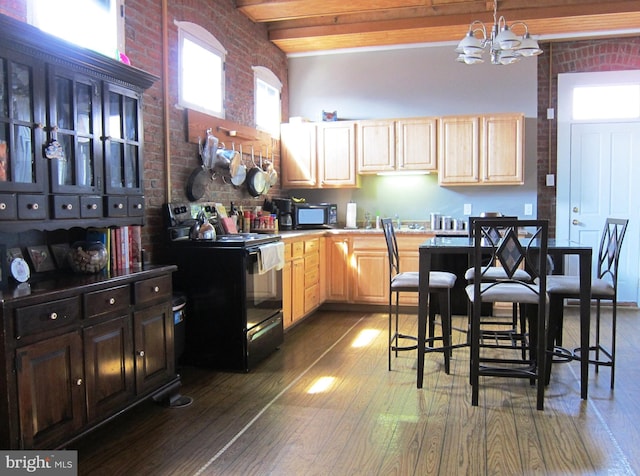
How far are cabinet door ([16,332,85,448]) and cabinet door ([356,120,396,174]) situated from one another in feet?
13.4

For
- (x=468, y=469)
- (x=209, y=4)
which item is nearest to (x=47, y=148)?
(x=468, y=469)

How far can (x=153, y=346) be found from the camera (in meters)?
2.92

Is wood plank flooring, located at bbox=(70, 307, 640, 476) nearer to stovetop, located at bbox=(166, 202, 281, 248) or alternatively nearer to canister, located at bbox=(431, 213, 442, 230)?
stovetop, located at bbox=(166, 202, 281, 248)

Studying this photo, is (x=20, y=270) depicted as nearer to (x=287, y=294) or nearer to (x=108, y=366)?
(x=108, y=366)

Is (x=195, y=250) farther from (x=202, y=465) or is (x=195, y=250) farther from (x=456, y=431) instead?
(x=456, y=431)

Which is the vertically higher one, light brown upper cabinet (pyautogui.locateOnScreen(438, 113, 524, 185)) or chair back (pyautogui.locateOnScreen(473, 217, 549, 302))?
light brown upper cabinet (pyautogui.locateOnScreen(438, 113, 524, 185))

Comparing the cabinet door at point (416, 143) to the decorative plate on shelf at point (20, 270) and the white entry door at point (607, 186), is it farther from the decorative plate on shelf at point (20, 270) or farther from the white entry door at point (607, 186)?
the decorative plate on shelf at point (20, 270)

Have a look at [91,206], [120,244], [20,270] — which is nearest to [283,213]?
[120,244]

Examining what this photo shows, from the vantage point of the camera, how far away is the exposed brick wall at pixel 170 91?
142 inches

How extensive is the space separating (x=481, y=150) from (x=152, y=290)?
3.94 meters

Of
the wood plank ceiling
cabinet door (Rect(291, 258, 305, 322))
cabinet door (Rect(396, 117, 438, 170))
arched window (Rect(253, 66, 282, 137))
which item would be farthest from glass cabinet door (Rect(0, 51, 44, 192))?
cabinet door (Rect(396, 117, 438, 170))

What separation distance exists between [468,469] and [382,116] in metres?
4.50

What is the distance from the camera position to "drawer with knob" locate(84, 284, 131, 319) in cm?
244

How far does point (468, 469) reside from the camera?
2.33m
